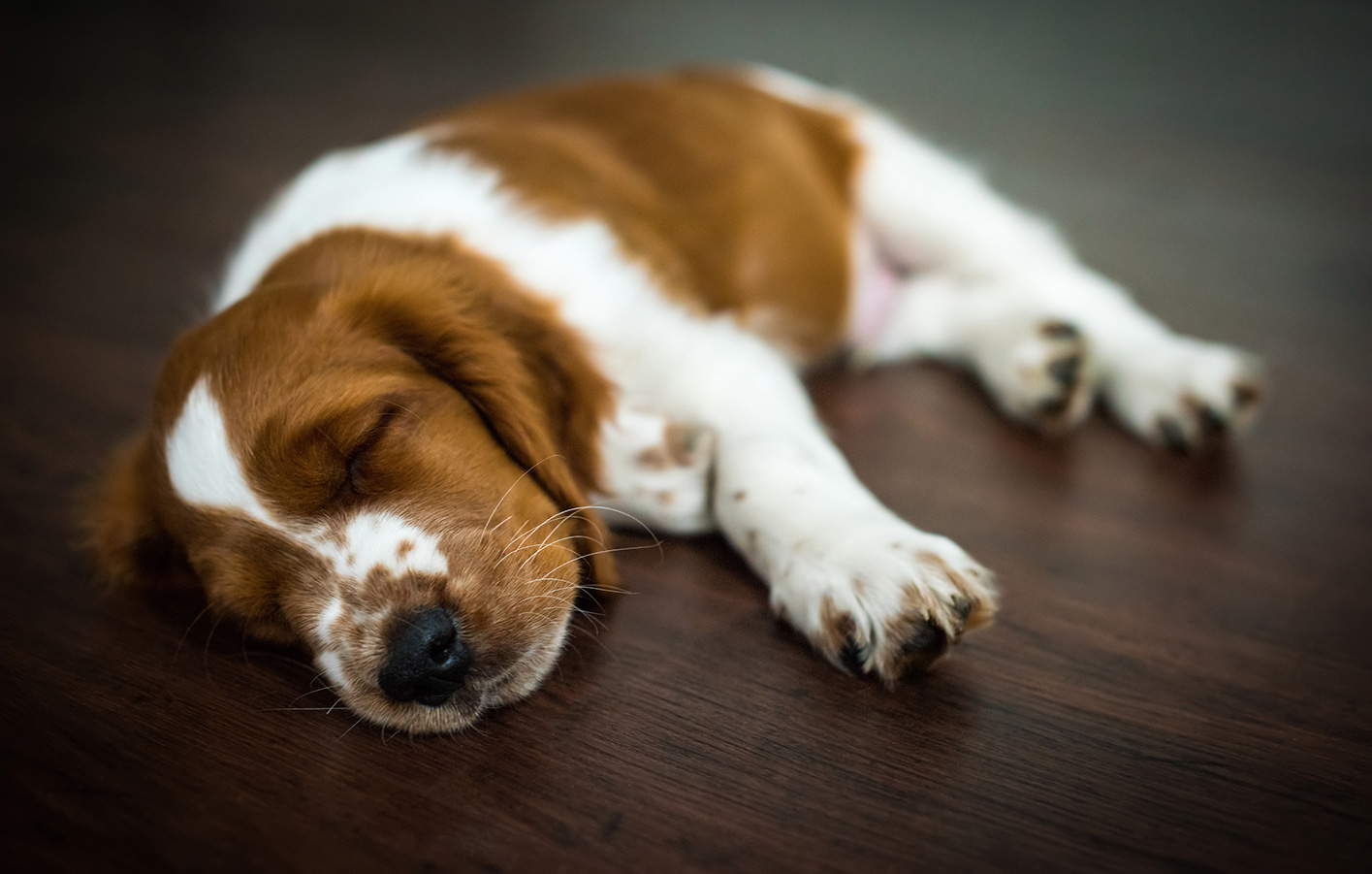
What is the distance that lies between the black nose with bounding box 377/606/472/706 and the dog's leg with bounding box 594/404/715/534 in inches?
19.4

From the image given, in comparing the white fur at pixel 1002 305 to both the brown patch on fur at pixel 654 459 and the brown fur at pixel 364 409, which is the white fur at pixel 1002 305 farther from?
the brown fur at pixel 364 409

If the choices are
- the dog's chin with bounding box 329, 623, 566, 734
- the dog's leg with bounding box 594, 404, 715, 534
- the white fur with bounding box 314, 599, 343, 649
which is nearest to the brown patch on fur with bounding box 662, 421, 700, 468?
the dog's leg with bounding box 594, 404, 715, 534

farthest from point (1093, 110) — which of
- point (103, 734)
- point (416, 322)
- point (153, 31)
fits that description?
point (153, 31)

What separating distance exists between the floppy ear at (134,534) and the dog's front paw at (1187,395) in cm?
211

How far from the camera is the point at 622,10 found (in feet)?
21.4

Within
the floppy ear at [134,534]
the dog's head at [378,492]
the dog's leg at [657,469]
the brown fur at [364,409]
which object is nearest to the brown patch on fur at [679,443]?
the dog's leg at [657,469]

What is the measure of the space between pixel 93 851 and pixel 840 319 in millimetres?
2024

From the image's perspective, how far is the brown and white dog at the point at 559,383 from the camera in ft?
5.36

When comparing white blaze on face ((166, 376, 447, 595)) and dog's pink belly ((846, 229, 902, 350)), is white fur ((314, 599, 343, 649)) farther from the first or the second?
dog's pink belly ((846, 229, 902, 350))

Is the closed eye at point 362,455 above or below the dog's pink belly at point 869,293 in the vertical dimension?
above

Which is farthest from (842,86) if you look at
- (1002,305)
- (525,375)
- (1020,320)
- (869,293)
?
(525,375)

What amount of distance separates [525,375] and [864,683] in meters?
0.78

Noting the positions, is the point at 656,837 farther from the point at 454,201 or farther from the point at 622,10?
the point at 622,10

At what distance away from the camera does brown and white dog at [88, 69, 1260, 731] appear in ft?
5.36
